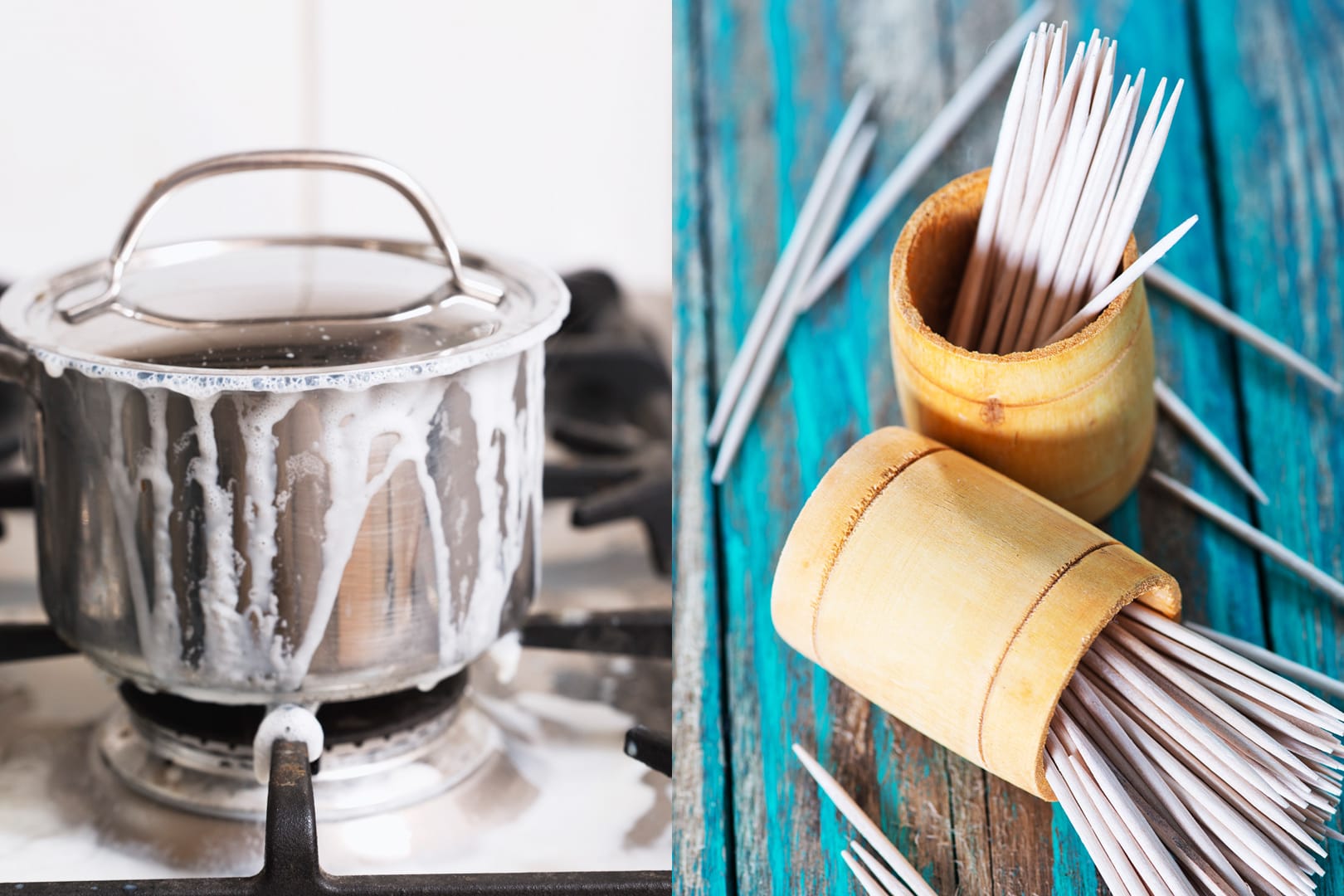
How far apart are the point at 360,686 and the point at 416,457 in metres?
0.09

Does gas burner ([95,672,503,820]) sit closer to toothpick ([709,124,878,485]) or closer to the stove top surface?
the stove top surface

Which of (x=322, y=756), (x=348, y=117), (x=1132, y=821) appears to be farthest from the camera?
(x=348, y=117)

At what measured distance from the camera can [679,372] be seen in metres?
0.59

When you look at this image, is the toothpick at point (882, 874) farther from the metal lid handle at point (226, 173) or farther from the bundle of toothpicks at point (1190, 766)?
the metal lid handle at point (226, 173)

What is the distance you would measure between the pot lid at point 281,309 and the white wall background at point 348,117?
39 centimetres

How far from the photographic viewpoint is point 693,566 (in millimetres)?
528

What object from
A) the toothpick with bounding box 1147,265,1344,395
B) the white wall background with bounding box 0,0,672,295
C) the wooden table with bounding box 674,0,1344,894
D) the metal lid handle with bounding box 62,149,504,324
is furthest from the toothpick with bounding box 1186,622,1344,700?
the white wall background with bounding box 0,0,672,295

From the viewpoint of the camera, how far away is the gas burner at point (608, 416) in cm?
62

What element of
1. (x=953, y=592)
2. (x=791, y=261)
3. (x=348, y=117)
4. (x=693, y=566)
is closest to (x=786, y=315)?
(x=791, y=261)

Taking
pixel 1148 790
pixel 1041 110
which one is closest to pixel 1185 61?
pixel 1041 110

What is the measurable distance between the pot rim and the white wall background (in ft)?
1.22

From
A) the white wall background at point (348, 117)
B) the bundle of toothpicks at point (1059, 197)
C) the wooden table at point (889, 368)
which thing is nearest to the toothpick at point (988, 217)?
the bundle of toothpicks at point (1059, 197)

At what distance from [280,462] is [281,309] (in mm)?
65

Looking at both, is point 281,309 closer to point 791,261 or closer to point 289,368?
point 289,368
